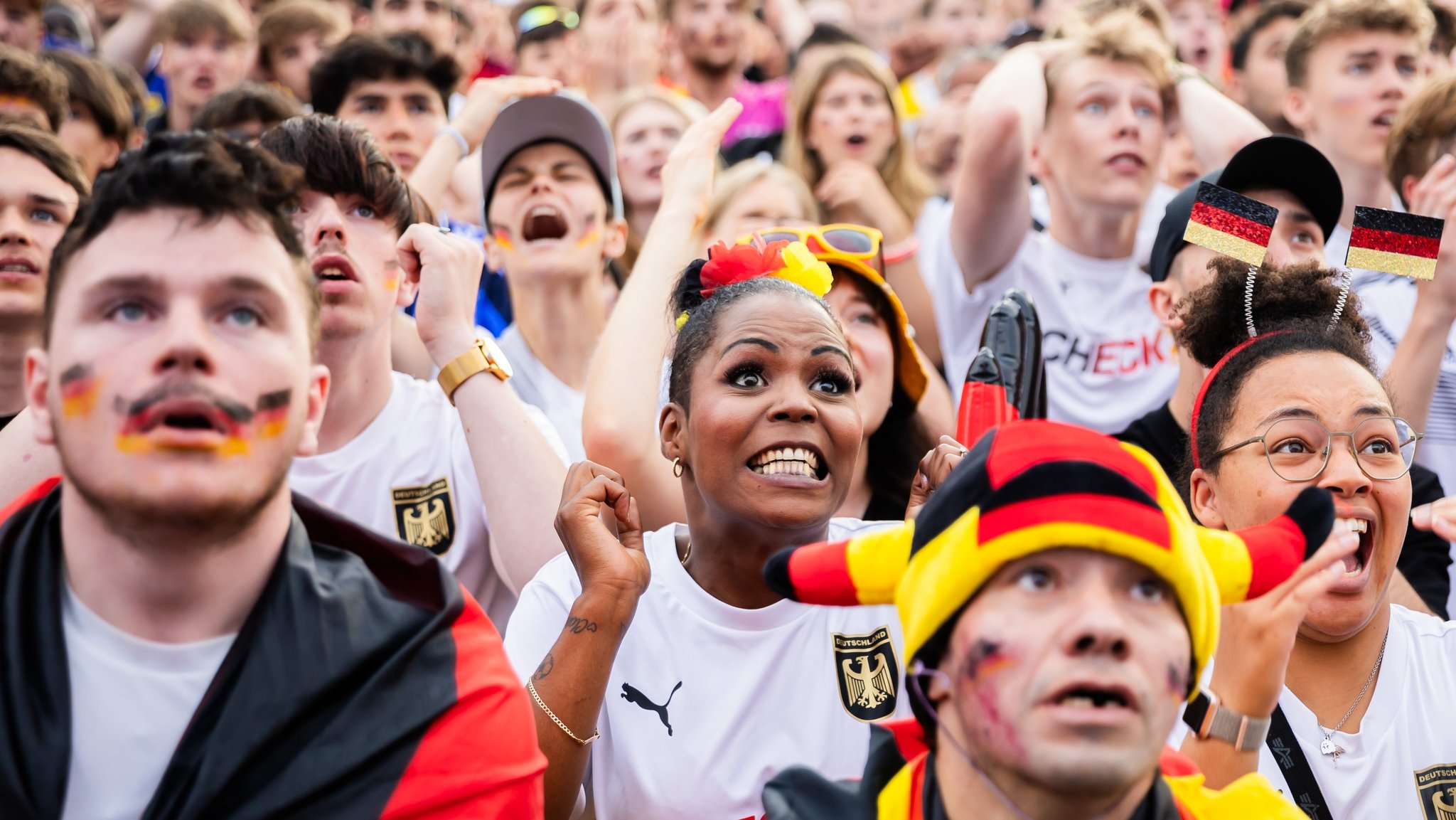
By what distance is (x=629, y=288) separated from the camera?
163 inches

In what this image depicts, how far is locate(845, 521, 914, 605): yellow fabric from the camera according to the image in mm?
2287

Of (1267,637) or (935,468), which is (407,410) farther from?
(1267,637)

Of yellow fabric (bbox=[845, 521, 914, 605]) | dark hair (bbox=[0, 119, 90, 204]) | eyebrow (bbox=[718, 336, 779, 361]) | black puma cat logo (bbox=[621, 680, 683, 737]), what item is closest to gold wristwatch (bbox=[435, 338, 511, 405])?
eyebrow (bbox=[718, 336, 779, 361])

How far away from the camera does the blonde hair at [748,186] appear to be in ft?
17.9

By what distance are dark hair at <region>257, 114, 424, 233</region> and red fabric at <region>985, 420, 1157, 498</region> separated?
2.28 m

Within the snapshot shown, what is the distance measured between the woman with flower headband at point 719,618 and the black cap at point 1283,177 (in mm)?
1609

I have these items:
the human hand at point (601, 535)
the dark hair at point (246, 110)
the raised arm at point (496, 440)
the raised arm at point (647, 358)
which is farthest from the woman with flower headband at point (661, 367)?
the dark hair at point (246, 110)

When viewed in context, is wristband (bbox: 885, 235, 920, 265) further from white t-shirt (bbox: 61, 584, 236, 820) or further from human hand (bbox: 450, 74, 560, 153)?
white t-shirt (bbox: 61, 584, 236, 820)

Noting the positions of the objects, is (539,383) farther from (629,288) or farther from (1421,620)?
(1421,620)

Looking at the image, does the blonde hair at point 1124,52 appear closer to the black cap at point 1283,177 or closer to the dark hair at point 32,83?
the black cap at point 1283,177

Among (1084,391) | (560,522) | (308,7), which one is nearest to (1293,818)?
(560,522)

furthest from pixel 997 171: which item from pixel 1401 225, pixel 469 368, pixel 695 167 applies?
pixel 469 368

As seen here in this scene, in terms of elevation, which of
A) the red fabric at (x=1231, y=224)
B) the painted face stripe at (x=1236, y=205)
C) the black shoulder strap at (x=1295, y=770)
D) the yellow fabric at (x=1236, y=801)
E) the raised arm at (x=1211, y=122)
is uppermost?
the raised arm at (x=1211, y=122)

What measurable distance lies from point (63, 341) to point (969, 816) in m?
1.59
